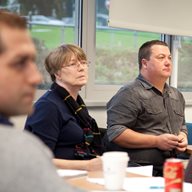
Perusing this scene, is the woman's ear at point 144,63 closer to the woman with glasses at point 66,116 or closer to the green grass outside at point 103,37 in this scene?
the green grass outside at point 103,37

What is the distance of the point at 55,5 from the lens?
3408mm

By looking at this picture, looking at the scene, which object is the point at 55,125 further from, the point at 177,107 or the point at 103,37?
the point at 103,37

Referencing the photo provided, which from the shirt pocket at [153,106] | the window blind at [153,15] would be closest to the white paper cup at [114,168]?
the shirt pocket at [153,106]

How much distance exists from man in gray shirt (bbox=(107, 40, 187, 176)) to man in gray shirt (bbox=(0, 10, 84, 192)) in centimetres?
203

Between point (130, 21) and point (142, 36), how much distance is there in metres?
0.41

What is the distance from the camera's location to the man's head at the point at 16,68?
77cm

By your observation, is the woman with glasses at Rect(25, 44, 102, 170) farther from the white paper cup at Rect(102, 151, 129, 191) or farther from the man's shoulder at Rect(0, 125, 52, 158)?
the man's shoulder at Rect(0, 125, 52, 158)

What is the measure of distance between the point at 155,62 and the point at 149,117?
44 centimetres

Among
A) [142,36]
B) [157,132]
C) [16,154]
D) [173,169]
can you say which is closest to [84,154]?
[157,132]

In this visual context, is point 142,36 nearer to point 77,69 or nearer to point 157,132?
point 157,132

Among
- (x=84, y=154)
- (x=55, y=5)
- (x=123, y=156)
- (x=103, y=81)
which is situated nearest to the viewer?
(x=123, y=156)

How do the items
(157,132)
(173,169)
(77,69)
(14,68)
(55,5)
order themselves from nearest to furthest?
(14,68) < (173,169) < (77,69) < (157,132) < (55,5)

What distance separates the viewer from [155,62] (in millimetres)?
3113

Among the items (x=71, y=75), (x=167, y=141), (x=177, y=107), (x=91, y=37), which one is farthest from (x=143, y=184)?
(x=91, y=37)
